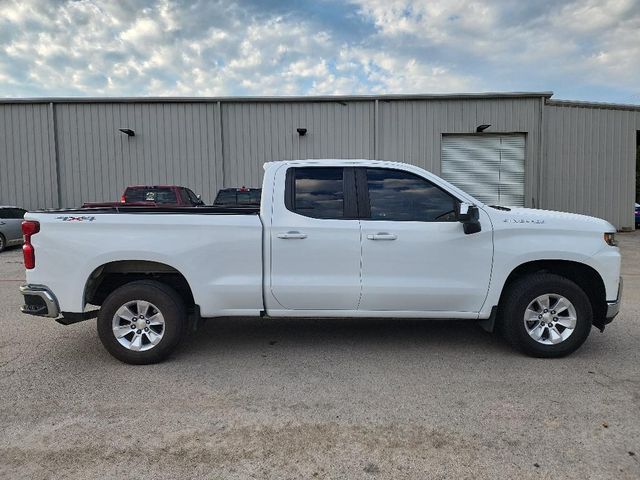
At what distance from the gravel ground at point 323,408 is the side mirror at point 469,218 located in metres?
1.30

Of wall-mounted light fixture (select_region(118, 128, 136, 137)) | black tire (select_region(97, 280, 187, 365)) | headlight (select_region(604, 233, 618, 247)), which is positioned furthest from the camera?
wall-mounted light fixture (select_region(118, 128, 136, 137))

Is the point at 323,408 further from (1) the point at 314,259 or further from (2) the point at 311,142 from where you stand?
(2) the point at 311,142

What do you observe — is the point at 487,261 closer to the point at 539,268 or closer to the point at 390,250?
the point at 539,268

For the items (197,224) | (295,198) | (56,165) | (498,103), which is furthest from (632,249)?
(56,165)

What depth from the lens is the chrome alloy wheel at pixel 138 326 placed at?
13.5 feet

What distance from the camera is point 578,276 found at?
4457mm

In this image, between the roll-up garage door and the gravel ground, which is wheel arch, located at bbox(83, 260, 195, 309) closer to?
the gravel ground

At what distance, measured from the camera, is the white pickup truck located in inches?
159

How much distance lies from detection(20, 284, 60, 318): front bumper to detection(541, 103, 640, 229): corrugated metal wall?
697 inches

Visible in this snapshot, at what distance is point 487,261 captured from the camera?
4.13m

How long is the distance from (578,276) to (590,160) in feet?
51.5

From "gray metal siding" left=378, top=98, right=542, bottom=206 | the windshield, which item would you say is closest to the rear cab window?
the windshield

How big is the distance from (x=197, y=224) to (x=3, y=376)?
2211 millimetres

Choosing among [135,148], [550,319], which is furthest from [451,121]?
Answer: [550,319]
